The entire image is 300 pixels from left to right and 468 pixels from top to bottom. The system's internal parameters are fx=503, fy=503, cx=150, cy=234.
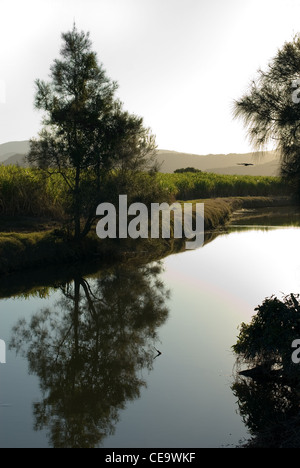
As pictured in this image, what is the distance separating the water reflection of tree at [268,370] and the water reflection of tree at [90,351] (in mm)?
1592

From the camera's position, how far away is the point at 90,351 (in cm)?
940

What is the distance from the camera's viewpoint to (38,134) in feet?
64.0

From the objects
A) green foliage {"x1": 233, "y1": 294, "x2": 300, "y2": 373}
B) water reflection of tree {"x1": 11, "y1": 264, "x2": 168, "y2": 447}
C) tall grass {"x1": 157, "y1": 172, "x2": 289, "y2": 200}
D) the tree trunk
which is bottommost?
water reflection of tree {"x1": 11, "y1": 264, "x2": 168, "y2": 447}

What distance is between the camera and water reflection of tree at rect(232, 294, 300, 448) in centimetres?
661

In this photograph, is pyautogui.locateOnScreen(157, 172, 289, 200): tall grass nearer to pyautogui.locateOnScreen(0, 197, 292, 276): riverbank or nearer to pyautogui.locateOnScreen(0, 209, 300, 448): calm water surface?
pyautogui.locateOnScreen(0, 197, 292, 276): riverbank

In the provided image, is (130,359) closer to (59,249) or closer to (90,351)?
(90,351)

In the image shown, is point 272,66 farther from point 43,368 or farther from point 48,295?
point 43,368

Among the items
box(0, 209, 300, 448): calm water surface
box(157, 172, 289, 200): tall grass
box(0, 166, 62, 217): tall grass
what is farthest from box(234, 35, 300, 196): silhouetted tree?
box(157, 172, 289, 200): tall grass

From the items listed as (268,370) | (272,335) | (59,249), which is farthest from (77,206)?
(272,335)

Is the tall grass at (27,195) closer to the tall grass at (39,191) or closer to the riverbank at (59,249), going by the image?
the tall grass at (39,191)

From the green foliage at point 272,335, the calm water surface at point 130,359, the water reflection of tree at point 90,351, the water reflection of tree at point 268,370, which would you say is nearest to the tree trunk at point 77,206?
the calm water surface at point 130,359

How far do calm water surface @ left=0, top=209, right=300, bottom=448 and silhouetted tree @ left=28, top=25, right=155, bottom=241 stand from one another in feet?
15.0

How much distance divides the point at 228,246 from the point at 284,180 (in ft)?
31.6

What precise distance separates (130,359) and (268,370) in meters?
2.44
